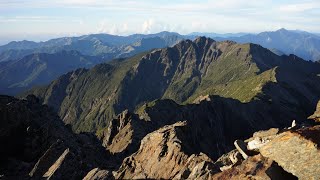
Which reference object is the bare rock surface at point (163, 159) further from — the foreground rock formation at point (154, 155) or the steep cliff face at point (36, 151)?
the steep cliff face at point (36, 151)

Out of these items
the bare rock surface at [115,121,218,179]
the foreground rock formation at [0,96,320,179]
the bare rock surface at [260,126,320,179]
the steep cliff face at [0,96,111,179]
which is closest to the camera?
the bare rock surface at [260,126,320,179]

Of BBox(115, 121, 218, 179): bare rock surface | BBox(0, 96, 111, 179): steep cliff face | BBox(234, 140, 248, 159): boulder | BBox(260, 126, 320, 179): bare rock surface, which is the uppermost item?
BBox(260, 126, 320, 179): bare rock surface

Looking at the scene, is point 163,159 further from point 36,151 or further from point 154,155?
point 36,151

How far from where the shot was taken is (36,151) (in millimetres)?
74062

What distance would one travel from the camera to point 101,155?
79938mm

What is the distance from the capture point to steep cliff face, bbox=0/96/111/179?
55500mm

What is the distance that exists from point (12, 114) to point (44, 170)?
96.5ft

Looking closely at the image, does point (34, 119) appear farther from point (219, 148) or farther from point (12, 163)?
point (219, 148)

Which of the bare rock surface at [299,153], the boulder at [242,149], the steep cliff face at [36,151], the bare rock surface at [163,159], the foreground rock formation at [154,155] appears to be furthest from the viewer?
the steep cliff face at [36,151]

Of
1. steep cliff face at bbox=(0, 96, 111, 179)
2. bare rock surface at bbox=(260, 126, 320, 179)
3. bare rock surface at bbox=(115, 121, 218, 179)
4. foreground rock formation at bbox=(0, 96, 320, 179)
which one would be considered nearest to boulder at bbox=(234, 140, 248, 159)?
foreground rock formation at bbox=(0, 96, 320, 179)

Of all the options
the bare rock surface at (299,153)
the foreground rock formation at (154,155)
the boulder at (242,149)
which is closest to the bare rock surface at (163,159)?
the foreground rock formation at (154,155)

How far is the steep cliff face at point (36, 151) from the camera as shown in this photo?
55500 mm

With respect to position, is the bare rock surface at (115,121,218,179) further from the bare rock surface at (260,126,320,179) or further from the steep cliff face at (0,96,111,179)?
the bare rock surface at (260,126,320,179)

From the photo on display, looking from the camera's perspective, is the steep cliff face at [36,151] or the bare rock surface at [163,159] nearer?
the bare rock surface at [163,159]
